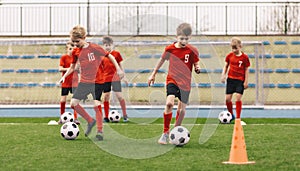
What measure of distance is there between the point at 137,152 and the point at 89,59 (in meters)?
2.40

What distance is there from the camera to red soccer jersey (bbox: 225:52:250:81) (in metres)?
13.9

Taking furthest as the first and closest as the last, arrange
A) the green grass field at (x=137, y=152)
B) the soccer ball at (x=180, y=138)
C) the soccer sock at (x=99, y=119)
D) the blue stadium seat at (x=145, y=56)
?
1. the blue stadium seat at (x=145, y=56)
2. the soccer sock at (x=99, y=119)
3. the soccer ball at (x=180, y=138)
4. the green grass field at (x=137, y=152)

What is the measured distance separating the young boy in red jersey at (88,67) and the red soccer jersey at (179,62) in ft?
2.40

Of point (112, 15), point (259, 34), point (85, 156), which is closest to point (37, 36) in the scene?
point (112, 15)

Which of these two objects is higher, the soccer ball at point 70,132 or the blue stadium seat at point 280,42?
the blue stadium seat at point 280,42

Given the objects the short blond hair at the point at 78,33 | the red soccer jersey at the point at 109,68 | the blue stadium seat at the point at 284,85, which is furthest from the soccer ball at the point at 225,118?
the blue stadium seat at the point at 284,85

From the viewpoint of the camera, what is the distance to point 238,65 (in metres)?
13.9

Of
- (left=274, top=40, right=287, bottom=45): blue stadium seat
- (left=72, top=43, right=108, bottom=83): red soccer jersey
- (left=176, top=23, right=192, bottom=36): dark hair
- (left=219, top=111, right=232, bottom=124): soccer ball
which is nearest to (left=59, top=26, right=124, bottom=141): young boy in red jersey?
(left=72, top=43, right=108, bottom=83): red soccer jersey

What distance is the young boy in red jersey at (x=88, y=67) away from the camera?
9.70m

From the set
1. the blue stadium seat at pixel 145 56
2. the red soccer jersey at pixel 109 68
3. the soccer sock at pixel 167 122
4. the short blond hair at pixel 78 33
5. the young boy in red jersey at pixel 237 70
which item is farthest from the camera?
the blue stadium seat at pixel 145 56

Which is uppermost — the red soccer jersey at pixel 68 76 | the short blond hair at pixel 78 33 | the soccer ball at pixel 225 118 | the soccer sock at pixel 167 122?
the short blond hair at pixel 78 33

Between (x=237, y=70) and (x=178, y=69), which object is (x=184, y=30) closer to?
(x=178, y=69)

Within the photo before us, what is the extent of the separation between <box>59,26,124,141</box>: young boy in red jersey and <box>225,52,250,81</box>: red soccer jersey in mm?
4375

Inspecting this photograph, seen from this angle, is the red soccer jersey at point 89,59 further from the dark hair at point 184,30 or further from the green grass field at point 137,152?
the dark hair at point 184,30
